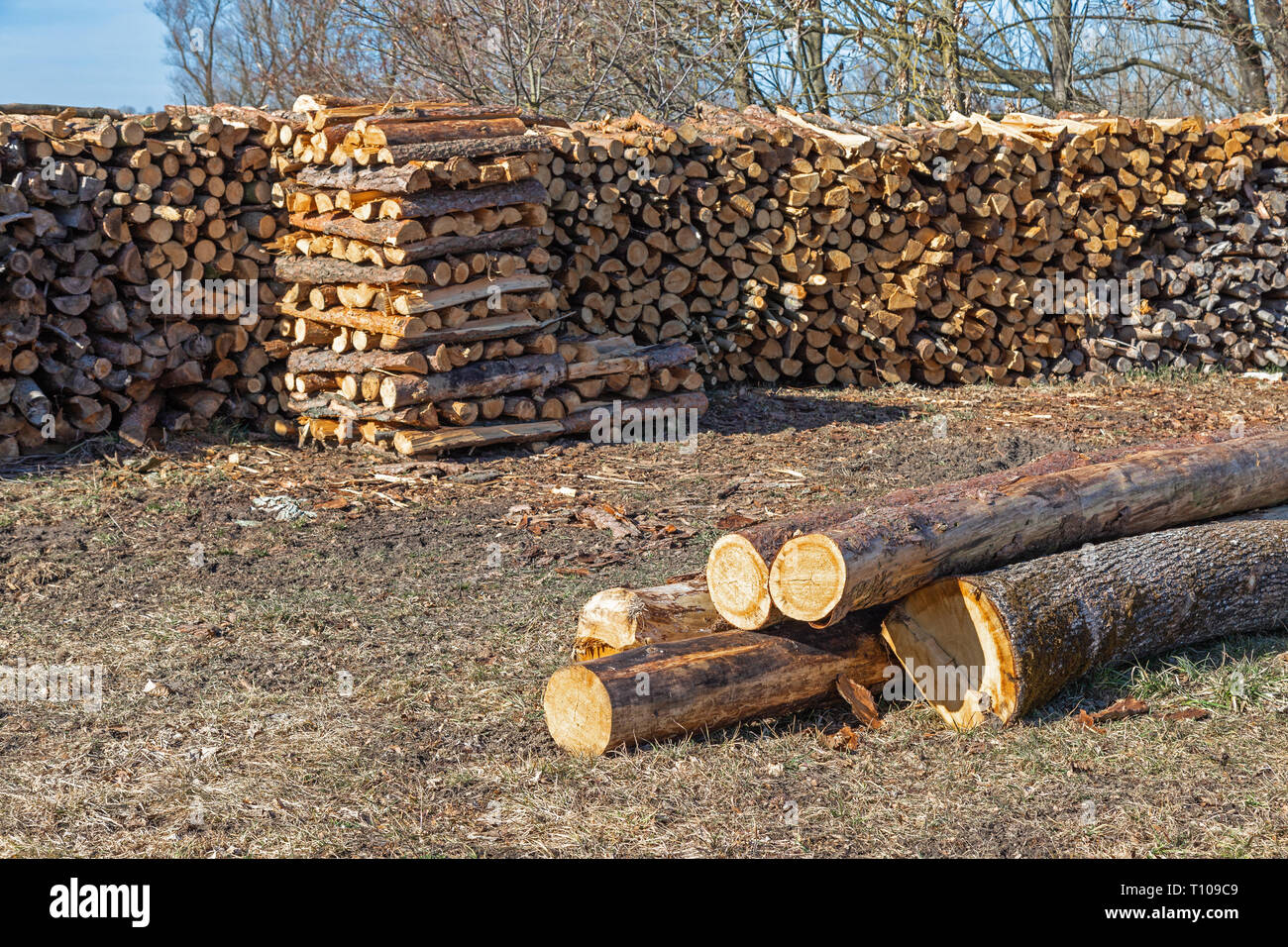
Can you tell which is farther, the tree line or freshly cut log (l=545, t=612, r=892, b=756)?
the tree line

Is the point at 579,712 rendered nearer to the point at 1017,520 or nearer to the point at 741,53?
the point at 1017,520

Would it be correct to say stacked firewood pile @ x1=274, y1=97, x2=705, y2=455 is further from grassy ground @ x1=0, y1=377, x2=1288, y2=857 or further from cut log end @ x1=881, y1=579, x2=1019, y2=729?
cut log end @ x1=881, y1=579, x2=1019, y2=729

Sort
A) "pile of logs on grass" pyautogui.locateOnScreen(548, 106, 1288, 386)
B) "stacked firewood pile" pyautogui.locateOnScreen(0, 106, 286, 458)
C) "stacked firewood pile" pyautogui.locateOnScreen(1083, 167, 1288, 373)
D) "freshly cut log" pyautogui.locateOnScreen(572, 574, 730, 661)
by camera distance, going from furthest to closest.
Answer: "stacked firewood pile" pyautogui.locateOnScreen(1083, 167, 1288, 373) < "pile of logs on grass" pyautogui.locateOnScreen(548, 106, 1288, 386) < "stacked firewood pile" pyautogui.locateOnScreen(0, 106, 286, 458) < "freshly cut log" pyautogui.locateOnScreen(572, 574, 730, 661)

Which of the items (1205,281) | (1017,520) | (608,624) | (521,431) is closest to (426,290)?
(521,431)

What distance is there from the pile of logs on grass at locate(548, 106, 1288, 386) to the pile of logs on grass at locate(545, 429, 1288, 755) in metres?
5.08

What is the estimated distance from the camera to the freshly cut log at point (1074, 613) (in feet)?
12.1

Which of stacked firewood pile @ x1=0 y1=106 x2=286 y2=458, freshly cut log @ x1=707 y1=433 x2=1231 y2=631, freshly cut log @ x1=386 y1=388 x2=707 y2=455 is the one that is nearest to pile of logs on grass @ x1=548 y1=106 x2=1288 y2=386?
freshly cut log @ x1=386 y1=388 x2=707 y2=455

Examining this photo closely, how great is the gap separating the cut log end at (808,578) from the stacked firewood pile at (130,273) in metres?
5.34

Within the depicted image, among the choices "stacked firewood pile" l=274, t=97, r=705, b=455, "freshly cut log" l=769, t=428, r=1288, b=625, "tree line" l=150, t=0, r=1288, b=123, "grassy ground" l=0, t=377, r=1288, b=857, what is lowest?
"grassy ground" l=0, t=377, r=1288, b=857

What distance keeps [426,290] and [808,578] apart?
171 inches

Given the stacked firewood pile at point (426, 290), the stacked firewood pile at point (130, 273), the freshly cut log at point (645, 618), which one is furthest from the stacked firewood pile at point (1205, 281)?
the freshly cut log at point (645, 618)

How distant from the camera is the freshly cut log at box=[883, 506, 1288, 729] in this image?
370cm

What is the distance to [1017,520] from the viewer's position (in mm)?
4078

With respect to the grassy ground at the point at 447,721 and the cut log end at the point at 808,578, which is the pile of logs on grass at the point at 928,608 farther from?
the grassy ground at the point at 447,721
